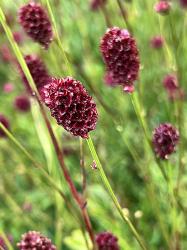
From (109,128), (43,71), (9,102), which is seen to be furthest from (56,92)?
(9,102)

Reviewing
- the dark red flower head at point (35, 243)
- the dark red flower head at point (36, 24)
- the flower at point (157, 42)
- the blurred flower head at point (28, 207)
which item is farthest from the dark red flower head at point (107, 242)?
the flower at point (157, 42)

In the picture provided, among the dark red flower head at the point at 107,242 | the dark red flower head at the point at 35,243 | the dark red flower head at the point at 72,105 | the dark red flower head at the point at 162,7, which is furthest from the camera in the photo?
the dark red flower head at the point at 162,7

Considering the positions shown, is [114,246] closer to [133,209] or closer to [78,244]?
[78,244]

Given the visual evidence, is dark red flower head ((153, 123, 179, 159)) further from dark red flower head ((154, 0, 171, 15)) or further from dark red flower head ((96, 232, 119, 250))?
dark red flower head ((154, 0, 171, 15))

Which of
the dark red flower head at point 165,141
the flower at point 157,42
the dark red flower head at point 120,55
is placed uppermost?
the flower at point 157,42

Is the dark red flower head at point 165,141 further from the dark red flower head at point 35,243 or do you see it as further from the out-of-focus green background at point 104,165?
the out-of-focus green background at point 104,165

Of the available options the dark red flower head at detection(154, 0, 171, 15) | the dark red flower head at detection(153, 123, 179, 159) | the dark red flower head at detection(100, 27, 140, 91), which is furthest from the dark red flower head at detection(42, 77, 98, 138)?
the dark red flower head at detection(154, 0, 171, 15)

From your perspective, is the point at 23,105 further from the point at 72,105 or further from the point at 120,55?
the point at 72,105
